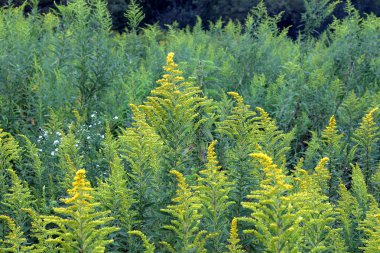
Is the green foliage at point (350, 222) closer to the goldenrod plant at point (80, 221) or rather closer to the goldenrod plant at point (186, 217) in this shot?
the goldenrod plant at point (186, 217)

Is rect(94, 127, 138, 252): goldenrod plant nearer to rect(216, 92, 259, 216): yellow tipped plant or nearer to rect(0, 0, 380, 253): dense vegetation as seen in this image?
rect(0, 0, 380, 253): dense vegetation

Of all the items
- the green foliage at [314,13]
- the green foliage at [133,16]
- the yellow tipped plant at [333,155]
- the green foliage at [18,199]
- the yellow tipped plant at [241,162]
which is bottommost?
the yellow tipped plant at [333,155]

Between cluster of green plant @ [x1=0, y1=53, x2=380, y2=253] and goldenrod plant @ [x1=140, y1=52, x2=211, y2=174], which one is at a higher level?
goldenrod plant @ [x1=140, y1=52, x2=211, y2=174]

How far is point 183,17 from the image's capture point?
36.8ft

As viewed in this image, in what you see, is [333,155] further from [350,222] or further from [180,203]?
[180,203]

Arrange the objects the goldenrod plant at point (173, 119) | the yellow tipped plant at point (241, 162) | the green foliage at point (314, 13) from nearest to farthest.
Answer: the goldenrod plant at point (173, 119)
the yellow tipped plant at point (241, 162)
the green foliage at point (314, 13)

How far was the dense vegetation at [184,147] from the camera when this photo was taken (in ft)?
9.07

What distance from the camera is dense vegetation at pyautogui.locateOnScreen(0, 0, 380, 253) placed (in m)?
2.76

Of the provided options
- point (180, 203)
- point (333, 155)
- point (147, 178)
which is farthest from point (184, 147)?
point (333, 155)

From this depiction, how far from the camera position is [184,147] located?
345cm

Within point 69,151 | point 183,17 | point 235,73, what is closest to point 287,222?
point 69,151

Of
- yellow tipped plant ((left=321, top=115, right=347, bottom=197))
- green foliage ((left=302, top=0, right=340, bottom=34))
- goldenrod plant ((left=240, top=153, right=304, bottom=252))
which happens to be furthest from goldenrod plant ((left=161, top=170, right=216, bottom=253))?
green foliage ((left=302, top=0, right=340, bottom=34))

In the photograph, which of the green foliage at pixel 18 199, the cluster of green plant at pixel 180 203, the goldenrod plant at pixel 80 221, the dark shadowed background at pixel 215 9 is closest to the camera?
the goldenrod plant at pixel 80 221

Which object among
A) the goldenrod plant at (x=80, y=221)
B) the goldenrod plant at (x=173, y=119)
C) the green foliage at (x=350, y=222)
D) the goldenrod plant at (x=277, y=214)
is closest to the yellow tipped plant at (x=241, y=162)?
the goldenrod plant at (x=173, y=119)
